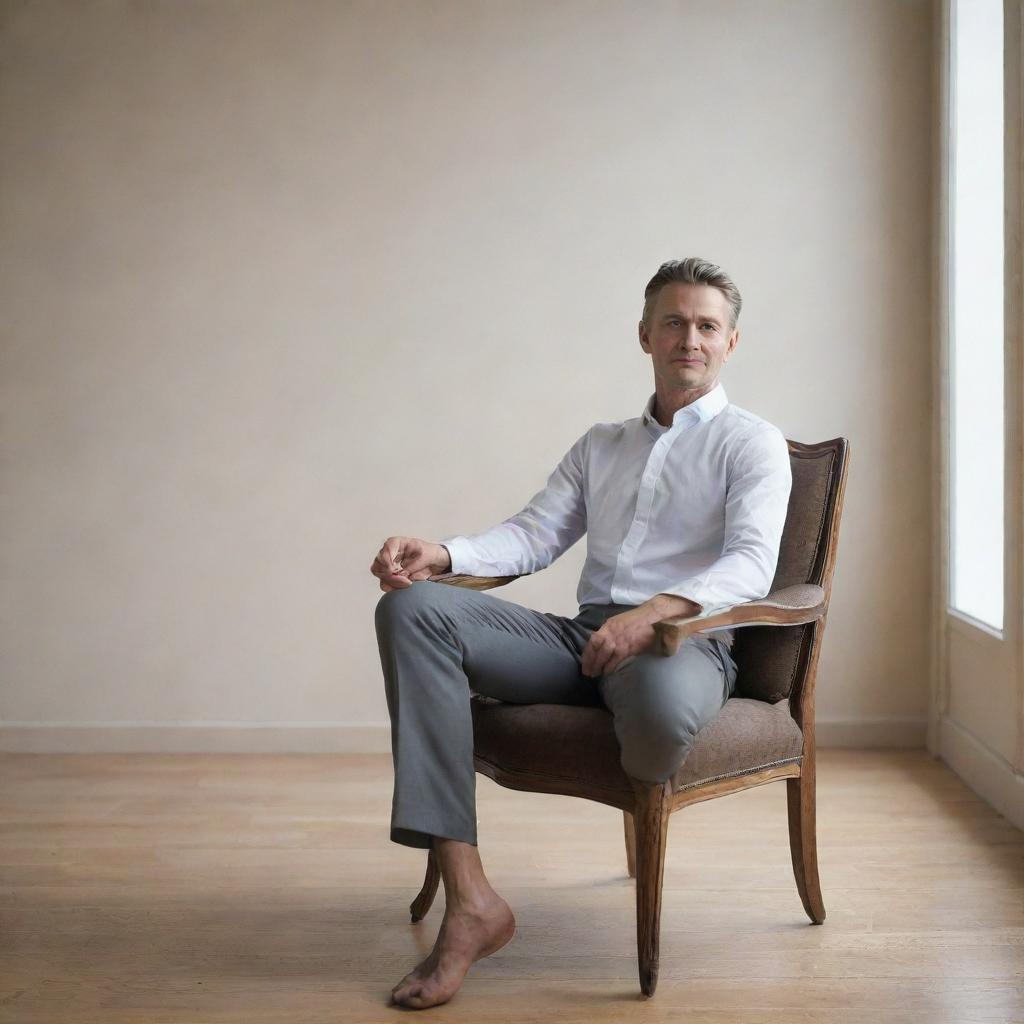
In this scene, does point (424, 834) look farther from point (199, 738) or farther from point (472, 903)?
point (199, 738)

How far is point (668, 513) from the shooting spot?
2.27 meters

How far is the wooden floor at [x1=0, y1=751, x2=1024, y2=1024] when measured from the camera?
191cm

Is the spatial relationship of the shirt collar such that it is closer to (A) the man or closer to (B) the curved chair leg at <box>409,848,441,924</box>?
(A) the man

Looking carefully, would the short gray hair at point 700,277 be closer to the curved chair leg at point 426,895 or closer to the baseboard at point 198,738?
the curved chair leg at point 426,895

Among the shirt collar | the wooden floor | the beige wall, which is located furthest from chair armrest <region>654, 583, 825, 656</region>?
the beige wall

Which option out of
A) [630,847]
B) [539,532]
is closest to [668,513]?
[539,532]

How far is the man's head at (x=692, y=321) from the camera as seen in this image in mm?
2277

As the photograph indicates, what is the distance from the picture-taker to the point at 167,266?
3.77m

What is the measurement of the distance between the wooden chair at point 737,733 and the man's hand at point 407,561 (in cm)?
4

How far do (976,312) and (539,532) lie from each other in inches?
70.6

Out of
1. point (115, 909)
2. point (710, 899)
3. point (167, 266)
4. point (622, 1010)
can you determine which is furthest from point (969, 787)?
point (167, 266)

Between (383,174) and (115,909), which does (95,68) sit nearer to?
(383,174)

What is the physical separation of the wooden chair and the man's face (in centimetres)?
30

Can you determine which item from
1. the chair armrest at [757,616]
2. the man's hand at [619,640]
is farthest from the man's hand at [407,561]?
the chair armrest at [757,616]
